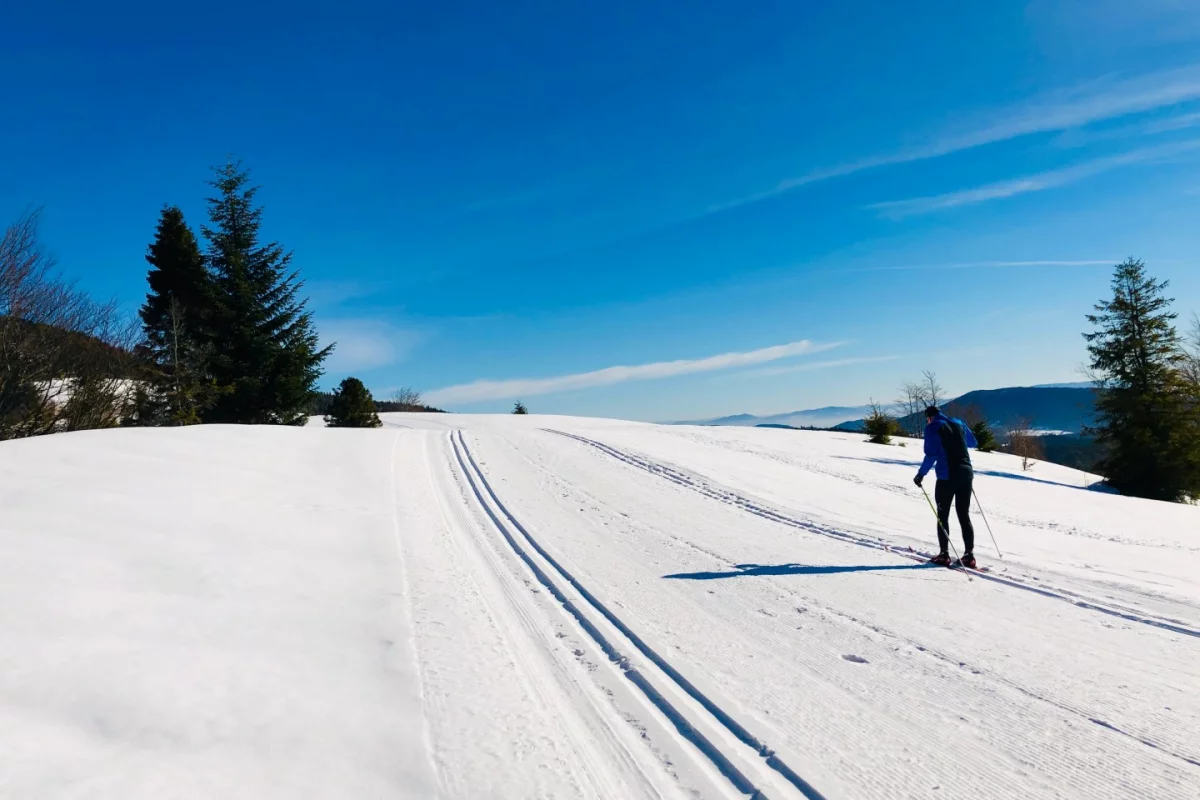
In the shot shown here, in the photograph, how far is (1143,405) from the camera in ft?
90.2

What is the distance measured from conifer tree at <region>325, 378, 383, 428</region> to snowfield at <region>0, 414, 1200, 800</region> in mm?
22950

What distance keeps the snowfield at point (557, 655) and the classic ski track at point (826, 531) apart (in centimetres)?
6

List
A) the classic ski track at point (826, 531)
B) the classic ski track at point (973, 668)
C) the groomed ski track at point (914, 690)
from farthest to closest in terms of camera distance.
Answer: the classic ski track at point (826, 531) < the classic ski track at point (973, 668) < the groomed ski track at point (914, 690)

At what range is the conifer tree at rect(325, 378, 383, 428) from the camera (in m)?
31.7

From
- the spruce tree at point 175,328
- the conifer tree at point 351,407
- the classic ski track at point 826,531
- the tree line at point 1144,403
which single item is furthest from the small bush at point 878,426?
the spruce tree at point 175,328

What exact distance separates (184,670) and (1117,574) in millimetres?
8707

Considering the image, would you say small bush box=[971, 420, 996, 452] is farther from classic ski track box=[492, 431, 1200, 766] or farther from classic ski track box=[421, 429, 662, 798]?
classic ski track box=[421, 429, 662, 798]

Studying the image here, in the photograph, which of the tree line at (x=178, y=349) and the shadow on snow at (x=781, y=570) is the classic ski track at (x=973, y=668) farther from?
the tree line at (x=178, y=349)

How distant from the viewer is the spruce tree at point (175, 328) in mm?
21844

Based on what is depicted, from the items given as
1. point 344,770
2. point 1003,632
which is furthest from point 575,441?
point 344,770

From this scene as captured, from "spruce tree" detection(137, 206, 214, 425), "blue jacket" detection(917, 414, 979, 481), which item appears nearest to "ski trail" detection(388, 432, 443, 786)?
"blue jacket" detection(917, 414, 979, 481)

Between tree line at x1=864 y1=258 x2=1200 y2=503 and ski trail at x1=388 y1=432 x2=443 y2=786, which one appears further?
tree line at x1=864 y1=258 x2=1200 y2=503

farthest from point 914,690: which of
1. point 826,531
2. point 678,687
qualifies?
point 826,531

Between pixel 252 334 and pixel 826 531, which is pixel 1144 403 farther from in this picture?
pixel 252 334
